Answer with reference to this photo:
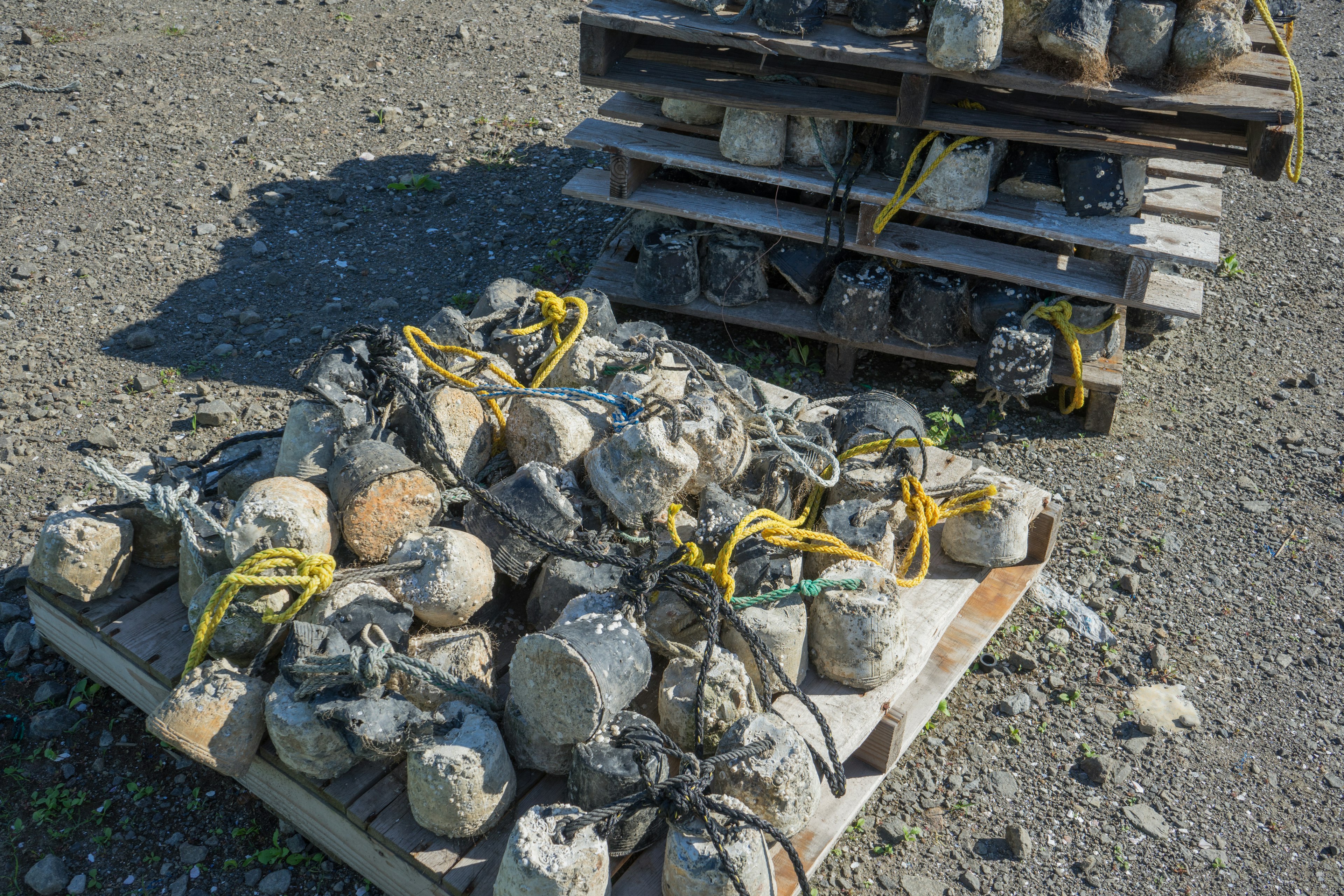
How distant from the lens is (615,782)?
96.0 inches

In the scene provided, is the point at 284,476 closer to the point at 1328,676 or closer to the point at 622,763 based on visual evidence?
the point at 622,763

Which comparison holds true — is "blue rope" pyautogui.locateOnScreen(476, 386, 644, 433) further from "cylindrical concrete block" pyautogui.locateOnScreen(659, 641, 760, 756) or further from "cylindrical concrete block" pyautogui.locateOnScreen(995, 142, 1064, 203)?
"cylindrical concrete block" pyautogui.locateOnScreen(995, 142, 1064, 203)

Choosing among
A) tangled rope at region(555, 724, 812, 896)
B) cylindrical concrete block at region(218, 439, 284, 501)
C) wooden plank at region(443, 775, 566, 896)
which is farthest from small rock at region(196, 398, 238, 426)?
tangled rope at region(555, 724, 812, 896)

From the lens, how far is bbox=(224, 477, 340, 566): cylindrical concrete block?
281 cm

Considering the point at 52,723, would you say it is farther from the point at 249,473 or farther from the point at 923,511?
the point at 923,511

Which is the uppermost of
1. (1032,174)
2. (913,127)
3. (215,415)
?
(913,127)

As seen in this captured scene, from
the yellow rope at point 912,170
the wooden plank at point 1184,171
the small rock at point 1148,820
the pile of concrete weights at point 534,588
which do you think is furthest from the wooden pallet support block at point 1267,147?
the small rock at point 1148,820

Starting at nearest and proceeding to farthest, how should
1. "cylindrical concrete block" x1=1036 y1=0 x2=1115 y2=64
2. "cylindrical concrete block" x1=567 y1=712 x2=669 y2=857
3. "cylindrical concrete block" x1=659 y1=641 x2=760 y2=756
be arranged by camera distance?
1. "cylindrical concrete block" x1=567 y1=712 x2=669 y2=857
2. "cylindrical concrete block" x1=659 y1=641 x2=760 y2=756
3. "cylindrical concrete block" x1=1036 y1=0 x2=1115 y2=64

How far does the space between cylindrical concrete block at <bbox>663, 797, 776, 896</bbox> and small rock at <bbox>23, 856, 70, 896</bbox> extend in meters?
1.76

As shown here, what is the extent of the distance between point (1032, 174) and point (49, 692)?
14.3 ft

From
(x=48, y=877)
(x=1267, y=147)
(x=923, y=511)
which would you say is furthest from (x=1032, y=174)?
(x=48, y=877)

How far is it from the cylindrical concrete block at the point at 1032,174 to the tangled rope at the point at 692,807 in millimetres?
3169

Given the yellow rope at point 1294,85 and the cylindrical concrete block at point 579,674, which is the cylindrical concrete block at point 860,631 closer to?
the cylindrical concrete block at point 579,674

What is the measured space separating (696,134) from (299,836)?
356cm
